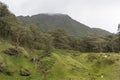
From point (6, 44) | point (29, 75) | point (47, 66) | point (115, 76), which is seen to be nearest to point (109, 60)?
point (115, 76)

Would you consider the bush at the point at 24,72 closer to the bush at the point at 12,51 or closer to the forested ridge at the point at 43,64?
the forested ridge at the point at 43,64

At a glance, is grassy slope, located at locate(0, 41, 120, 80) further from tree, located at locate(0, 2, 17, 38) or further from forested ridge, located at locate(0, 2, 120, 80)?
tree, located at locate(0, 2, 17, 38)

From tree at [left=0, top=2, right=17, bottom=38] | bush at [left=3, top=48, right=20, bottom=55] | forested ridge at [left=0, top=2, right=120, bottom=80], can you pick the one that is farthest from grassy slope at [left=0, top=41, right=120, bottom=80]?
tree at [left=0, top=2, right=17, bottom=38]

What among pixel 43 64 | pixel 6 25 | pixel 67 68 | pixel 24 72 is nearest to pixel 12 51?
pixel 43 64

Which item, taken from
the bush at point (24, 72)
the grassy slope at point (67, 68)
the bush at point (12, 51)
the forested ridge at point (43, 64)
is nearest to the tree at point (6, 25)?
the forested ridge at point (43, 64)

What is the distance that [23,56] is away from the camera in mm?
131750

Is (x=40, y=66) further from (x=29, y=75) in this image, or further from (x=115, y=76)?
(x=115, y=76)

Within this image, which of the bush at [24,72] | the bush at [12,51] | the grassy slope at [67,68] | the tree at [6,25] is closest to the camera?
the bush at [24,72]

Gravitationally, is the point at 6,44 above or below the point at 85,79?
above

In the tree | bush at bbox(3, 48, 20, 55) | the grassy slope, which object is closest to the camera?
the grassy slope

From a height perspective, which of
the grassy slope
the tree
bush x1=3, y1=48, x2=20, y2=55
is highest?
the tree

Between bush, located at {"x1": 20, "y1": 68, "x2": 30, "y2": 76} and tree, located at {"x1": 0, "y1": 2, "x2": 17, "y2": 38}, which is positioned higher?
tree, located at {"x1": 0, "y1": 2, "x2": 17, "y2": 38}

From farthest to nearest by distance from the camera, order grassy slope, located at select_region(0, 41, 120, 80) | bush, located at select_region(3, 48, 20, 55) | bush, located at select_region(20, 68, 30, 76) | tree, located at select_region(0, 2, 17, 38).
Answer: tree, located at select_region(0, 2, 17, 38)
bush, located at select_region(3, 48, 20, 55)
grassy slope, located at select_region(0, 41, 120, 80)
bush, located at select_region(20, 68, 30, 76)

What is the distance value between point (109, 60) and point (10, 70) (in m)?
49.2
